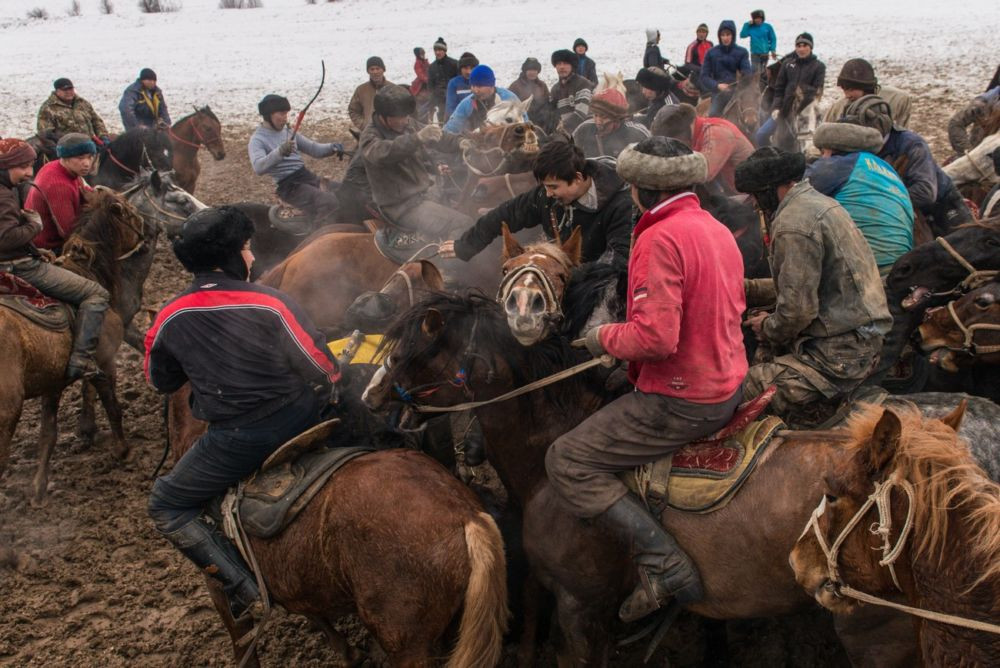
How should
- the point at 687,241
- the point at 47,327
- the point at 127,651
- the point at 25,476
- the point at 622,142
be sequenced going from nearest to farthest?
the point at 687,241 < the point at 127,651 < the point at 47,327 < the point at 25,476 < the point at 622,142

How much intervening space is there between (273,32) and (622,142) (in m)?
40.6

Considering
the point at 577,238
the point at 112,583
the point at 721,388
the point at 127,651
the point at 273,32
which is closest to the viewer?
the point at 721,388

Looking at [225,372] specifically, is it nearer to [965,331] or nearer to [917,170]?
[965,331]

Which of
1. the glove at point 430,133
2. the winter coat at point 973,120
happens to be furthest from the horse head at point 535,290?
the winter coat at point 973,120

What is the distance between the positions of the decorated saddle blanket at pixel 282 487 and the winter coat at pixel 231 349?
0.91 feet

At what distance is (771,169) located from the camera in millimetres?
3967

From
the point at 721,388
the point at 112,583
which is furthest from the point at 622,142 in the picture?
Answer: the point at 112,583

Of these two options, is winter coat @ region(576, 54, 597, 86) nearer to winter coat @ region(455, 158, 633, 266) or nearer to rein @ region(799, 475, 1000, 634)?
winter coat @ region(455, 158, 633, 266)

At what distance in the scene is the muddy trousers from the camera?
6.29 metres

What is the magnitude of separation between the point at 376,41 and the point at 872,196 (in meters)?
36.6

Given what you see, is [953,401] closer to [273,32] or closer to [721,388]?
[721,388]

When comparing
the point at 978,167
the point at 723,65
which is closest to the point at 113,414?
the point at 978,167

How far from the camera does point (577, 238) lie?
4379 millimetres

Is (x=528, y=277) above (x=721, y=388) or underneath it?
above
